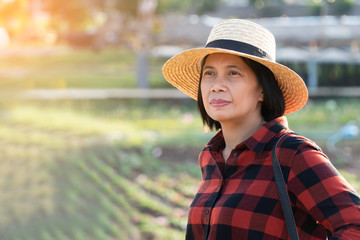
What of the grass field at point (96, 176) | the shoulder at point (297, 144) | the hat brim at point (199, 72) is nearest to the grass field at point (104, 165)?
the grass field at point (96, 176)

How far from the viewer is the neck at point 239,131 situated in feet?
5.71

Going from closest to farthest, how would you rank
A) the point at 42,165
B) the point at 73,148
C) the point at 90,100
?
the point at 42,165, the point at 73,148, the point at 90,100

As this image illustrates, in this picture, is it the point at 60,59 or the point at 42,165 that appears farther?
the point at 60,59

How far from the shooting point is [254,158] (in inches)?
63.6

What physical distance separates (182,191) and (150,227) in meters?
0.91

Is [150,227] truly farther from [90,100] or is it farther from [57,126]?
[90,100]

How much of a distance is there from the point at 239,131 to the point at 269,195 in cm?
29

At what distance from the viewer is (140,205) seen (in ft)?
18.9

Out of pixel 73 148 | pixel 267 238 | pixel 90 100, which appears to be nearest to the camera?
pixel 267 238

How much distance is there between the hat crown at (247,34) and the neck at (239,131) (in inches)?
8.0

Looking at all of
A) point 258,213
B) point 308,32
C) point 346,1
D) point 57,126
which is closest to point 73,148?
point 57,126

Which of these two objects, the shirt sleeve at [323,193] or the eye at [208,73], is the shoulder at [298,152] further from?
the eye at [208,73]

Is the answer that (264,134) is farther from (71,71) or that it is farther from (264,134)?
(71,71)

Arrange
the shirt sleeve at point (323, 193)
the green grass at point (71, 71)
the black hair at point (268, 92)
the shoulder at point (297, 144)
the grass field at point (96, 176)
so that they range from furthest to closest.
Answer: the green grass at point (71, 71) → the grass field at point (96, 176) → the black hair at point (268, 92) → the shoulder at point (297, 144) → the shirt sleeve at point (323, 193)
